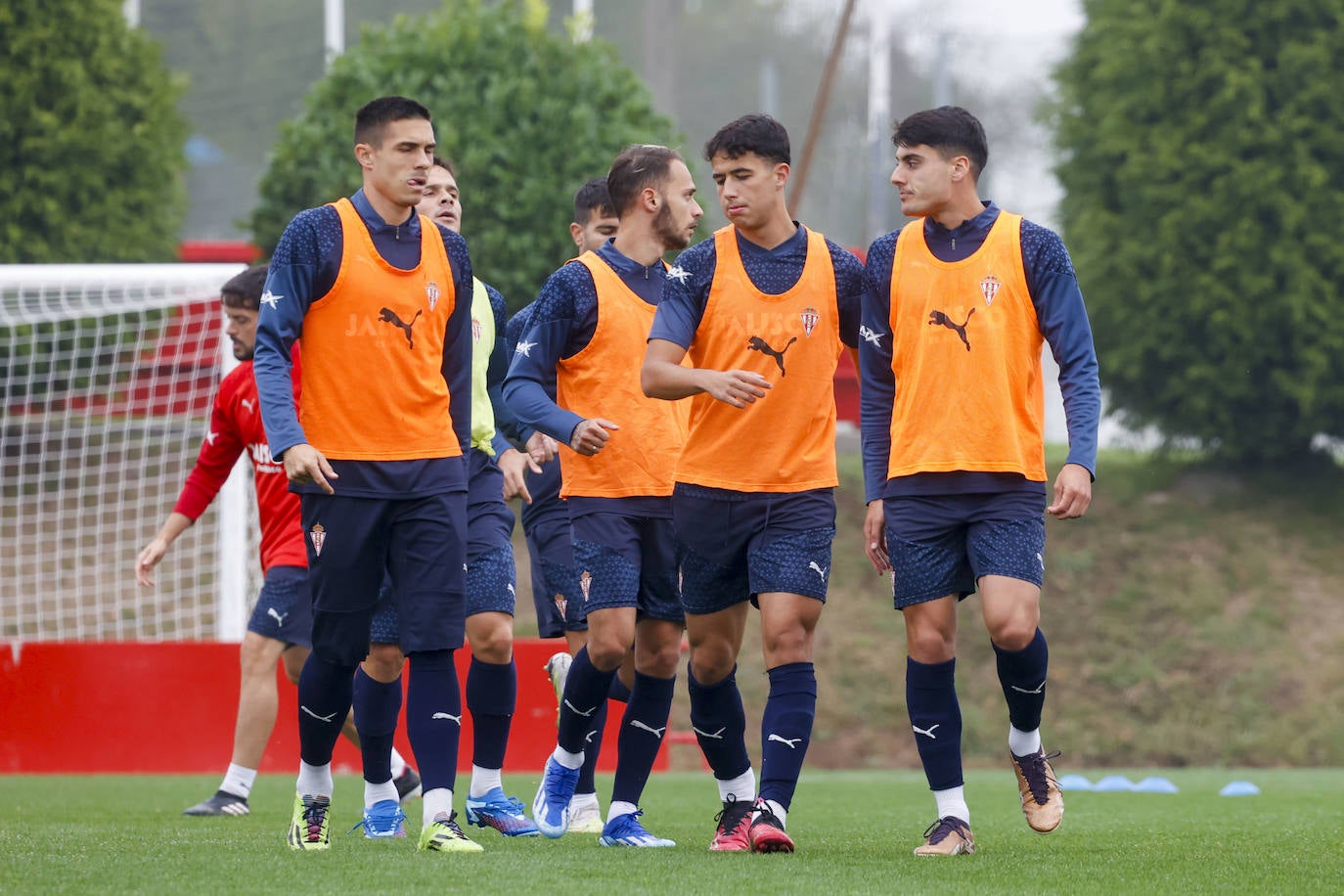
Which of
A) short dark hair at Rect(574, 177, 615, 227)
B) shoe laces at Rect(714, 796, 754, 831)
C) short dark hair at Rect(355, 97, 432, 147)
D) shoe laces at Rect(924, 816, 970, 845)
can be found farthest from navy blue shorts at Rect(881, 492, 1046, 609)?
short dark hair at Rect(574, 177, 615, 227)

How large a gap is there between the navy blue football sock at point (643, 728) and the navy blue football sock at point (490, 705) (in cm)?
57

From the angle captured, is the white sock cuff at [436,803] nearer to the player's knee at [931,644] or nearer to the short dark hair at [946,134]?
the player's knee at [931,644]

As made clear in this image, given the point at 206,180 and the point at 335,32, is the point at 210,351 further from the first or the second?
the point at 206,180

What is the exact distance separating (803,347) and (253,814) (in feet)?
11.3

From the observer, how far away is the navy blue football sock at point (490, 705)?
6.34 m

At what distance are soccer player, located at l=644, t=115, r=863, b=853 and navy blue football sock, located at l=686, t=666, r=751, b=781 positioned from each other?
79 mm

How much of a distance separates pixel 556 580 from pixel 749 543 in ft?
6.00

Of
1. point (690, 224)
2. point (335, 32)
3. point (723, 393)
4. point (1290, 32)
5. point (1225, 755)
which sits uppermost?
point (335, 32)

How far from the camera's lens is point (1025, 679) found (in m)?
5.36

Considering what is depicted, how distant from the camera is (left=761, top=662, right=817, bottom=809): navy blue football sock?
→ 17.2 feet

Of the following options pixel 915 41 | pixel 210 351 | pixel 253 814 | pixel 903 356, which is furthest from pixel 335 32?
pixel 903 356

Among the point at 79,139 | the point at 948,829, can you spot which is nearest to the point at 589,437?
the point at 948,829

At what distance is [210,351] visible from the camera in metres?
14.5

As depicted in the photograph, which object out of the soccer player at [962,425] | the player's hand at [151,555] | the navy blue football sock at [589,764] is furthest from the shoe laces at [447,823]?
the player's hand at [151,555]
